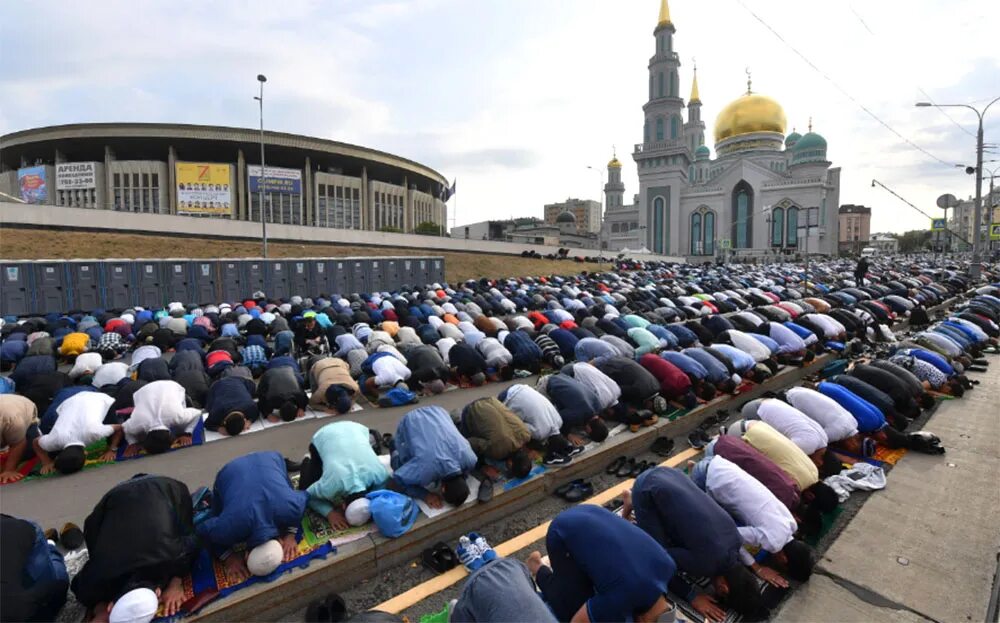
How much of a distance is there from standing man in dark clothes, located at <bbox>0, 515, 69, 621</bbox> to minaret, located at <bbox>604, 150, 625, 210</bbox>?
306 ft

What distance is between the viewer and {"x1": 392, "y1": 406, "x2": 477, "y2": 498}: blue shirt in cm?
443

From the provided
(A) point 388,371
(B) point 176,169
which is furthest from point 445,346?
(B) point 176,169

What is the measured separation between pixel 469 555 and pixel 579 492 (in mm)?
1581

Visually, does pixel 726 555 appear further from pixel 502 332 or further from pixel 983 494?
pixel 502 332

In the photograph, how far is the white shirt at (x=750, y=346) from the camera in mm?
9363

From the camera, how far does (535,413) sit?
18.0 ft

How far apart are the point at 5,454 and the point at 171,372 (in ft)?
8.02

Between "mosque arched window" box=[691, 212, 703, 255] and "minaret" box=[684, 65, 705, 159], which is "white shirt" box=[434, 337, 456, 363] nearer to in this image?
"mosque arched window" box=[691, 212, 703, 255]

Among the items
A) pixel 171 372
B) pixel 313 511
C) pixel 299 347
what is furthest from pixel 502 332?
pixel 313 511

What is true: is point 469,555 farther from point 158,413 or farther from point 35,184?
point 35,184

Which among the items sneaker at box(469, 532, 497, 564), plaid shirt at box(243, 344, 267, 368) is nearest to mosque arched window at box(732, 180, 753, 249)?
plaid shirt at box(243, 344, 267, 368)

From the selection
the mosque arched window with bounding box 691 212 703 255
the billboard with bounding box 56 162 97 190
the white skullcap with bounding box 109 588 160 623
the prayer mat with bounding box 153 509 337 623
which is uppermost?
the billboard with bounding box 56 162 97 190

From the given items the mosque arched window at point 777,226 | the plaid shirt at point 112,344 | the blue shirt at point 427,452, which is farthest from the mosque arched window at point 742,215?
the blue shirt at point 427,452

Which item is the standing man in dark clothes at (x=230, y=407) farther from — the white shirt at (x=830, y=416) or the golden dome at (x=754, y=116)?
the golden dome at (x=754, y=116)
